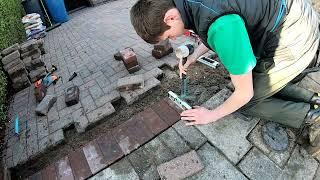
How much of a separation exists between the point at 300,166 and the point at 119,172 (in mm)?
1687

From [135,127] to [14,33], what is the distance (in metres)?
5.49

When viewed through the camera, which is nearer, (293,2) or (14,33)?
(293,2)

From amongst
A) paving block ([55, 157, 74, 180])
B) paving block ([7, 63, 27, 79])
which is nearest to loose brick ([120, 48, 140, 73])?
paving block ([55, 157, 74, 180])

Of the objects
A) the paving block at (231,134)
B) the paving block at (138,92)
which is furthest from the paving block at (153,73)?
the paving block at (231,134)

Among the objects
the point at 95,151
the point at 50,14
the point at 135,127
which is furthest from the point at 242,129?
the point at 50,14

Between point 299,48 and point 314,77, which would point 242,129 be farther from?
point 314,77

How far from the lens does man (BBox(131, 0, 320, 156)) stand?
1647mm

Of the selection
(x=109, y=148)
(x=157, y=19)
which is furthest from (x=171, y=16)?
(x=109, y=148)

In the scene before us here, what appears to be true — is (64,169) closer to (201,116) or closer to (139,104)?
(139,104)

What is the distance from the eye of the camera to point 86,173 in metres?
2.48

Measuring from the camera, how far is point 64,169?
8.47 ft

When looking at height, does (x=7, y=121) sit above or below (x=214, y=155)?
below

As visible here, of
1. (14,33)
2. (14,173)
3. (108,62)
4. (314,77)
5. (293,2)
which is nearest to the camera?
(293,2)

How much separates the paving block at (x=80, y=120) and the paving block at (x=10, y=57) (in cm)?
225
